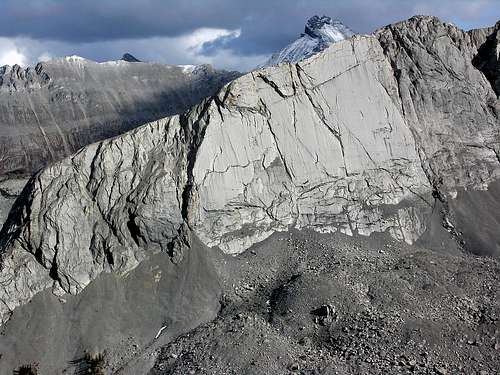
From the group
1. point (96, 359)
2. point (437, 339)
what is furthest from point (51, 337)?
point (437, 339)

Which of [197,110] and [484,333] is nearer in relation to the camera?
[484,333]

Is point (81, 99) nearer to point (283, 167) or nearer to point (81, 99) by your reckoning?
point (81, 99)

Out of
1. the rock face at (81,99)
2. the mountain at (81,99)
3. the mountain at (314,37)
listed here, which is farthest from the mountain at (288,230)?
the mountain at (314,37)

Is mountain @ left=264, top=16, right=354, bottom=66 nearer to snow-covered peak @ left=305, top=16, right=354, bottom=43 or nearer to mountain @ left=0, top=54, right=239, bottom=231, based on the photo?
snow-covered peak @ left=305, top=16, right=354, bottom=43

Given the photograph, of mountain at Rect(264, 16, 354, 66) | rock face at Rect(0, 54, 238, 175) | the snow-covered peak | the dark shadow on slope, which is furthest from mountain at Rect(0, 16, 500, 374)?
the snow-covered peak

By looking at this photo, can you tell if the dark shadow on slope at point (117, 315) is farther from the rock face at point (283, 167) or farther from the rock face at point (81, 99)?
the rock face at point (81, 99)

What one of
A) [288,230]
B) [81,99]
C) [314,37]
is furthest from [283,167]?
[314,37]

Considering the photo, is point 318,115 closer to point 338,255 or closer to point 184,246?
point 338,255
